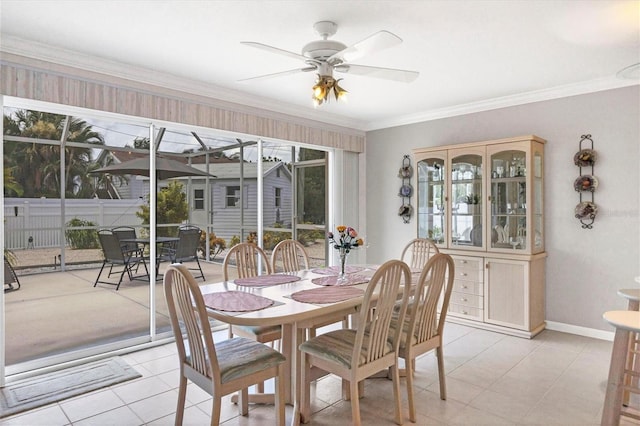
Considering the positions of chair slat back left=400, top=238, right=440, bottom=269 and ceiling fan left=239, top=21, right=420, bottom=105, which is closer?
ceiling fan left=239, top=21, right=420, bottom=105

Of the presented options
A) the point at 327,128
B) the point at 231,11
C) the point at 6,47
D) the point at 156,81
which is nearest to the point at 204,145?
the point at 156,81

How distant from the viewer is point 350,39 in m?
2.86

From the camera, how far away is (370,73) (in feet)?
8.71

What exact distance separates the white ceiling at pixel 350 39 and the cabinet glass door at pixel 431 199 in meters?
0.95

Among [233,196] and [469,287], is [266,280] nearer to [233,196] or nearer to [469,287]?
[233,196]

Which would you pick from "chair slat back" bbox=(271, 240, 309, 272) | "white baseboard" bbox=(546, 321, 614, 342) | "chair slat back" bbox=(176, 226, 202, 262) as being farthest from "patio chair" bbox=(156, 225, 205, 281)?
"white baseboard" bbox=(546, 321, 614, 342)

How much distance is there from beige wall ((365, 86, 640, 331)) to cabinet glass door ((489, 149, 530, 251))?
0.33 meters

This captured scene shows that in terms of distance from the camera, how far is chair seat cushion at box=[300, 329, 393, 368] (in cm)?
220

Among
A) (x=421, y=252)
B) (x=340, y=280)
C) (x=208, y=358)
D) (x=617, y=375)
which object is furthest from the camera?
(x=421, y=252)

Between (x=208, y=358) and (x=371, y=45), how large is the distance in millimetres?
1887

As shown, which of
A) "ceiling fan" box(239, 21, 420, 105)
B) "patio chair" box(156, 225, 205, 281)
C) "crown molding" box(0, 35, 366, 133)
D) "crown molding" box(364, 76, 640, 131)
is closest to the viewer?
"ceiling fan" box(239, 21, 420, 105)

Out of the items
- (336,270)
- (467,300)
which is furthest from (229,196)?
(467,300)

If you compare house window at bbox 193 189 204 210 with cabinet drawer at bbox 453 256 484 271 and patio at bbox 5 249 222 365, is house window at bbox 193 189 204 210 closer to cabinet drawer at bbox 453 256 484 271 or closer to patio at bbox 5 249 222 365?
patio at bbox 5 249 222 365

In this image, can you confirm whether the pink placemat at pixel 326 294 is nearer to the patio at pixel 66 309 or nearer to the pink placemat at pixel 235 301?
the pink placemat at pixel 235 301
